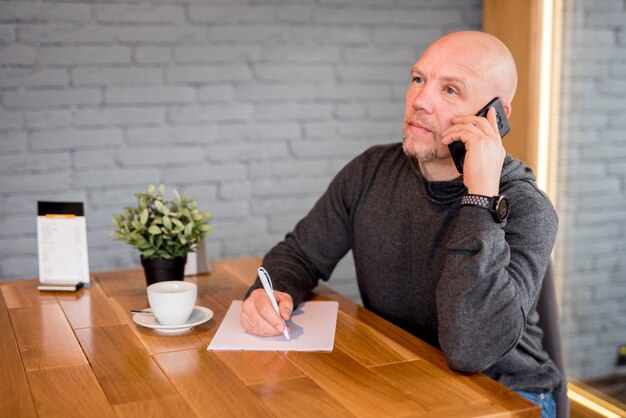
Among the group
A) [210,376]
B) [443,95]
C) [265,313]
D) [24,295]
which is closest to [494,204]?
[443,95]

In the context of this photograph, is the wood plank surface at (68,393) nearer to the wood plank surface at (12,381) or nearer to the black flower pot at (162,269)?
the wood plank surface at (12,381)

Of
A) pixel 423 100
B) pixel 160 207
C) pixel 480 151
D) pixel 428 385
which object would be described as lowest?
pixel 428 385

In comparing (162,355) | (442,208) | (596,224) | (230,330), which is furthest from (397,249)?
(596,224)

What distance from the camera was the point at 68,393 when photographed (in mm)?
1128

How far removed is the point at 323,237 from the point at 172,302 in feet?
1.72

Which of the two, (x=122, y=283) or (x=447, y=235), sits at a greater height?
(x=447, y=235)

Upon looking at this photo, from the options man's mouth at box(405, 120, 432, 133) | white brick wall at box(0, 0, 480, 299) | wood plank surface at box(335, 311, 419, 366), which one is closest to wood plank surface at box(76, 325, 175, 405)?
wood plank surface at box(335, 311, 419, 366)

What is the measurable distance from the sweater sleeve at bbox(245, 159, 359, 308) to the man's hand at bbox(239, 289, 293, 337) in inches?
10.9

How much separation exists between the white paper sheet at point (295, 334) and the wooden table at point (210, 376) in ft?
0.07

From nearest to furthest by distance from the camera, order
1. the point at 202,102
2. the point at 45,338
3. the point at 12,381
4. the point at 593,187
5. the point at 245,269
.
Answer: the point at 12,381
the point at 45,338
the point at 245,269
the point at 593,187
the point at 202,102

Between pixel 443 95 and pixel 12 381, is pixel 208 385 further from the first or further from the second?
pixel 443 95

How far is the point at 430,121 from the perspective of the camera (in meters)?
1.60

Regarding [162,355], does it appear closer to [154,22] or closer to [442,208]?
[442,208]

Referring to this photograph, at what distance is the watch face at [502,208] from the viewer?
1.35m
